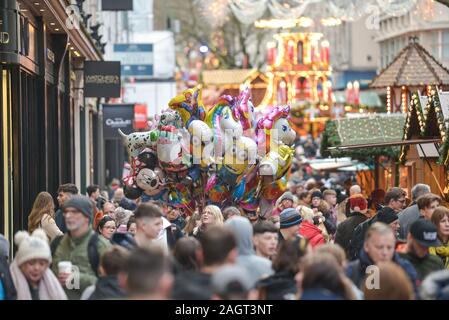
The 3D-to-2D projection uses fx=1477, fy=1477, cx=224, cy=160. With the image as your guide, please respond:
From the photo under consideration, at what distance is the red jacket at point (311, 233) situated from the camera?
624 inches

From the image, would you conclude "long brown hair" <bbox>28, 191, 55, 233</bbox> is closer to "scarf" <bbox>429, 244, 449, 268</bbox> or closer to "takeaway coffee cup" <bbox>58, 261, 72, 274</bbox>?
"takeaway coffee cup" <bbox>58, 261, 72, 274</bbox>

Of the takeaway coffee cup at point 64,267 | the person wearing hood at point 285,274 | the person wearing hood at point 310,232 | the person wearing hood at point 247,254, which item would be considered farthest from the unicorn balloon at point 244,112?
the person wearing hood at point 285,274

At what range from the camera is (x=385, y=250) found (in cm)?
1126

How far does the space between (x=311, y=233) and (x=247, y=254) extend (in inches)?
192

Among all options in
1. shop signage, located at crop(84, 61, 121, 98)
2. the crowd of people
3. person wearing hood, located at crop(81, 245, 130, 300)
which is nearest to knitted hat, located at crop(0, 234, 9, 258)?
the crowd of people

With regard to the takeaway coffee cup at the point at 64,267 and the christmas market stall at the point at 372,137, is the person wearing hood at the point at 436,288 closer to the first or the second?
the takeaway coffee cup at the point at 64,267

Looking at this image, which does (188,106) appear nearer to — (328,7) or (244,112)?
(244,112)

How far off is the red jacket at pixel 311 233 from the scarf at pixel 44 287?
5.25m

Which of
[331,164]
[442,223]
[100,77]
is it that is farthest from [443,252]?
[331,164]

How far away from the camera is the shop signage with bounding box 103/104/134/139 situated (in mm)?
36406

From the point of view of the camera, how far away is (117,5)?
31938 mm

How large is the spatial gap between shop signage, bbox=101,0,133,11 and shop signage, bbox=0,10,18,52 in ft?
48.8
